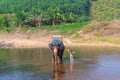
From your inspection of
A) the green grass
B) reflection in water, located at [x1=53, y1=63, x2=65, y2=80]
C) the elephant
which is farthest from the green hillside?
reflection in water, located at [x1=53, y1=63, x2=65, y2=80]

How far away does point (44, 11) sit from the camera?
99125mm

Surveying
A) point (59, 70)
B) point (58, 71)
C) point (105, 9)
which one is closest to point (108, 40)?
point (59, 70)

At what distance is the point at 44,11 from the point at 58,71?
69816 millimetres

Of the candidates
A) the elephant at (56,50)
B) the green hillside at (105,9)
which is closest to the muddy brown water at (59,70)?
the elephant at (56,50)

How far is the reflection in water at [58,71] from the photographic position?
88.3 ft

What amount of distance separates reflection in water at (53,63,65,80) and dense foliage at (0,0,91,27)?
168ft

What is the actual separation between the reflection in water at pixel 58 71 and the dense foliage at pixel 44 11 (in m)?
51.1

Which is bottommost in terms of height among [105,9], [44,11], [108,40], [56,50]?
[108,40]

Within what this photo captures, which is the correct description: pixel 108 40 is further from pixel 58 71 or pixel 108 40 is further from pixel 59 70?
pixel 58 71

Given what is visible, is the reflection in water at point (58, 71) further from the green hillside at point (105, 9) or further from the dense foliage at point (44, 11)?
the green hillside at point (105, 9)

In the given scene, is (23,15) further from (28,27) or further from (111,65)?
(111,65)

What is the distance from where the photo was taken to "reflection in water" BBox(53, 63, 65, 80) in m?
26.9

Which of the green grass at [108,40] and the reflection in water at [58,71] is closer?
the reflection in water at [58,71]

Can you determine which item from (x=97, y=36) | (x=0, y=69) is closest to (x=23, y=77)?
(x=0, y=69)
